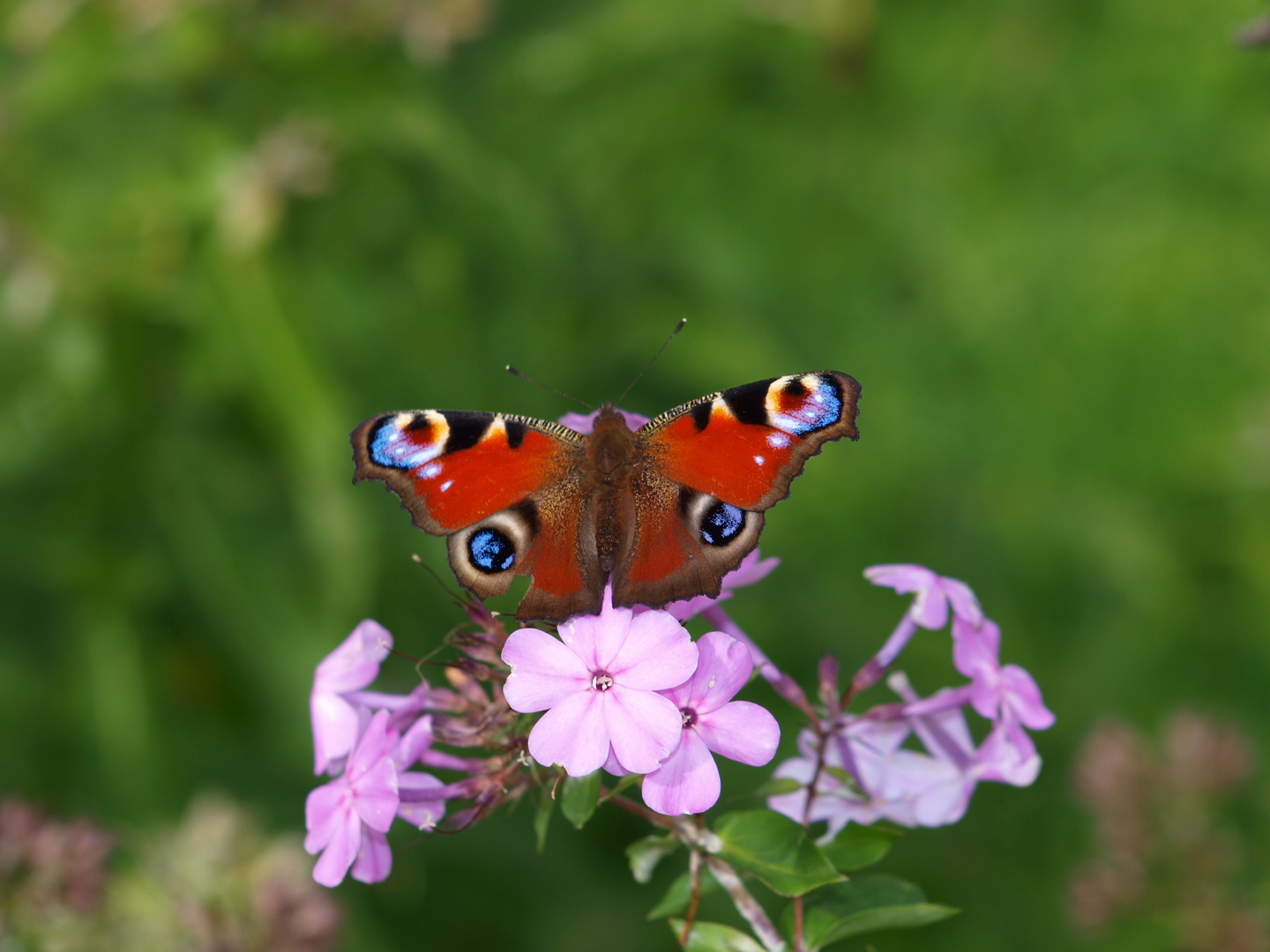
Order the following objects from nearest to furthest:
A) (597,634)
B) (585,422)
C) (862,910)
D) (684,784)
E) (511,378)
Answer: (684,784) < (597,634) < (862,910) < (585,422) < (511,378)

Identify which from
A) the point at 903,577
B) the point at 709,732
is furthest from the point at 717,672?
the point at 903,577

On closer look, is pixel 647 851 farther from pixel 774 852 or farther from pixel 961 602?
pixel 961 602

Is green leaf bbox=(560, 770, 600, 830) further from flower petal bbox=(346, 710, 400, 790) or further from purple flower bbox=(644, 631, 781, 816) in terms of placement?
flower petal bbox=(346, 710, 400, 790)

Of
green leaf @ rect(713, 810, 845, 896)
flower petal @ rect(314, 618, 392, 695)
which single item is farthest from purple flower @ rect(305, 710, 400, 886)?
green leaf @ rect(713, 810, 845, 896)

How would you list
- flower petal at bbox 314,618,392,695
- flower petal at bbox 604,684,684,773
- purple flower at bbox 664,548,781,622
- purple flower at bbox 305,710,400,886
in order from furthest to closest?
flower petal at bbox 314,618,392,695
purple flower at bbox 664,548,781,622
purple flower at bbox 305,710,400,886
flower petal at bbox 604,684,684,773

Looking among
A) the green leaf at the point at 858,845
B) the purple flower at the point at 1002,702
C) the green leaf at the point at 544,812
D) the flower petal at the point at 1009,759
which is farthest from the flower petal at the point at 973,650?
the green leaf at the point at 544,812

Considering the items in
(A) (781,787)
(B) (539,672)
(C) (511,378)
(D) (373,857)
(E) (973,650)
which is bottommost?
(C) (511,378)
